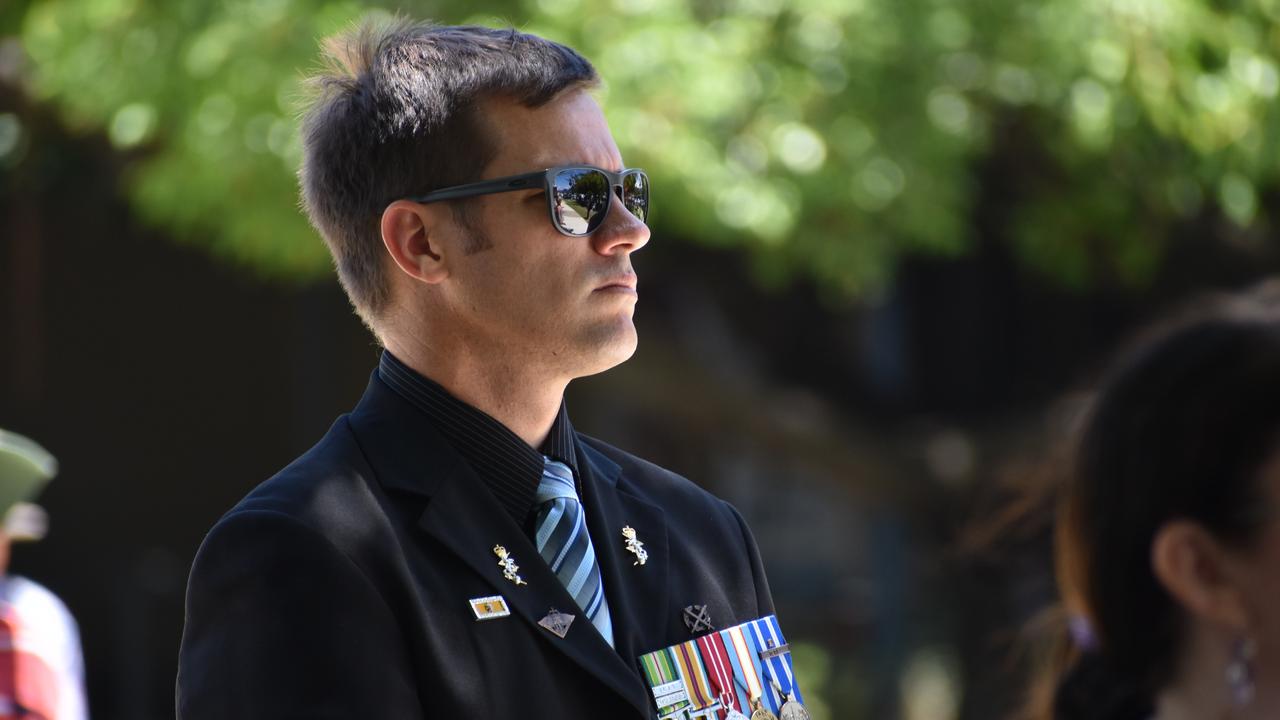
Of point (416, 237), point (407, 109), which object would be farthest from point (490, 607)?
point (407, 109)

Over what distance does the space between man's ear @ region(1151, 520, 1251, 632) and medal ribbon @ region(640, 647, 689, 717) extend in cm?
69

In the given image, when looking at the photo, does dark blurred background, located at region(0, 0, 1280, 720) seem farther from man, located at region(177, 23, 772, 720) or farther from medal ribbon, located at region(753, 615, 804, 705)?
medal ribbon, located at region(753, 615, 804, 705)

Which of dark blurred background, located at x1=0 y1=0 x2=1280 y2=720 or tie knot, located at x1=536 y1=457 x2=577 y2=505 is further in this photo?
dark blurred background, located at x1=0 y1=0 x2=1280 y2=720

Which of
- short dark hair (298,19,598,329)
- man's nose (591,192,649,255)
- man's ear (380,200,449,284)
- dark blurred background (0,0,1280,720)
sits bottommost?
dark blurred background (0,0,1280,720)

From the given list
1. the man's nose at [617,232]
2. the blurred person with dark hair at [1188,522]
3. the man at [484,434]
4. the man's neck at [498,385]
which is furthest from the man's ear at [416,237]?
the blurred person with dark hair at [1188,522]

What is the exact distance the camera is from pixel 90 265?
984 centimetres

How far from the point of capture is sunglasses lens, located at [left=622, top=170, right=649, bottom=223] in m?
2.33

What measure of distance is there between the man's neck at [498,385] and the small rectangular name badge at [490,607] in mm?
264

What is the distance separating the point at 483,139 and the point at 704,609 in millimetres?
720

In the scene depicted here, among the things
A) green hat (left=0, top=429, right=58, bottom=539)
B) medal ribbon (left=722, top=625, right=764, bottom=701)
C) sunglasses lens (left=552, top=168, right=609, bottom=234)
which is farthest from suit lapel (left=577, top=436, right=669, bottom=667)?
green hat (left=0, top=429, right=58, bottom=539)

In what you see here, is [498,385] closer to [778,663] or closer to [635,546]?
[635,546]

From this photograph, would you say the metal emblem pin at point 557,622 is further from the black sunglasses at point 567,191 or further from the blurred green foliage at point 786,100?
the blurred green foliage at point 786,100

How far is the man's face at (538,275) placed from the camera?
2.19 m

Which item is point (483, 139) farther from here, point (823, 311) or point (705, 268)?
point (823, 311)
